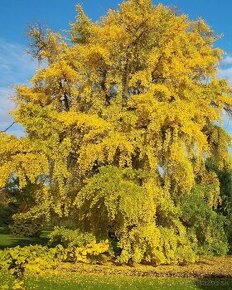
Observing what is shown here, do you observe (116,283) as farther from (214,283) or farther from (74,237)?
(74,237)

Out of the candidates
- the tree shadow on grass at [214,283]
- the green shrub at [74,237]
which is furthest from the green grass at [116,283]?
the green shrub at [74,237]

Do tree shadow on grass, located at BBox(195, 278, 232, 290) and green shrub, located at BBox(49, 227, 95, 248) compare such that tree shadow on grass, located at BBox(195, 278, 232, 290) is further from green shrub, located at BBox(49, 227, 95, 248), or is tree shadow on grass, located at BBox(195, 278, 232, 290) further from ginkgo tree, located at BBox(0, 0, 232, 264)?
green shrub, located at BBox(49, 227, 95, 248)

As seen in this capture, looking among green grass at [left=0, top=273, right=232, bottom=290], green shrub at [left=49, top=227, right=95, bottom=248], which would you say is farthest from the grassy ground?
green shrub at [left=49, top=227, right=95, bottom=248]

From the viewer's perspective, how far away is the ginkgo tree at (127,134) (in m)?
22.0

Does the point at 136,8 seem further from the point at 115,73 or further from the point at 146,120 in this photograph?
the point at 146,120

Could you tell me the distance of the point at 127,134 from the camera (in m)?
22.5

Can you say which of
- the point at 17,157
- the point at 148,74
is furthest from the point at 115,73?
the point at 17,157

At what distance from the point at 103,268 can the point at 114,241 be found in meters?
4.64

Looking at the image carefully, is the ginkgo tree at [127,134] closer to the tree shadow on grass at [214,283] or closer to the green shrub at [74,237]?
the green shrub at [74,237]

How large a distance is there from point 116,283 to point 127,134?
23.9ft

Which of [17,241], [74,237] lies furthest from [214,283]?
[17,241]

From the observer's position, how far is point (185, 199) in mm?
25625

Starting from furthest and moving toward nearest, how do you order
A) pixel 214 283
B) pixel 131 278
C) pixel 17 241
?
pixel 17 241 < pixel 131 278 < pixel 214 283

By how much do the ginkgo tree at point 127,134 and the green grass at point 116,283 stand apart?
3.14 meters
